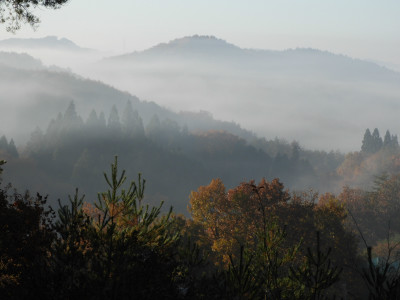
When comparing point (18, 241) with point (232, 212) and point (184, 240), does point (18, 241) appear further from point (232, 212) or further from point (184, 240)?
point (232, 212)

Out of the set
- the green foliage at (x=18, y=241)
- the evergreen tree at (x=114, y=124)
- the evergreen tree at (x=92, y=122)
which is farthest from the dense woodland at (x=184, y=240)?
the evergreen tree at (x=114, y=124)

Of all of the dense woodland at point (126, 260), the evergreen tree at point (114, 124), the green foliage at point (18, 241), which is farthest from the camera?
the evergreen tree at point (114, 124)

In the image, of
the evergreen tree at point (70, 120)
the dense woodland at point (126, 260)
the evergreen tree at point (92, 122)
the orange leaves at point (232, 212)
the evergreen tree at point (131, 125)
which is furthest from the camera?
the evergreen tree at point (131, 125)

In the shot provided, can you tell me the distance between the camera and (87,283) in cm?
1118

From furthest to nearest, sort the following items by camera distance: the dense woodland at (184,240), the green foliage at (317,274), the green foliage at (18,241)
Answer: the green foliage at (18,241)
the dense woodland at (184,240)
the green foliage at (317,274)

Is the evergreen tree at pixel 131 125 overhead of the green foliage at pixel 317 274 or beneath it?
overhead

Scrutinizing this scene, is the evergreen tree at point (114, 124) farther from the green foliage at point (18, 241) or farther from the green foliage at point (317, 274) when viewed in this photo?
the green foliage at point (317, 274)

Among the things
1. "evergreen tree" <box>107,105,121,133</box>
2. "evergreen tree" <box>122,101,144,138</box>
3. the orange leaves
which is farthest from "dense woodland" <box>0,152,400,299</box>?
"evergreen tree" <box>122,101,144,138</box>

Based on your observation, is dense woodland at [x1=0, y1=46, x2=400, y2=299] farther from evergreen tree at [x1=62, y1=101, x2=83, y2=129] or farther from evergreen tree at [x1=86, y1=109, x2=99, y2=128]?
evergreen tree at [x1=86, y1=109, x2=99, y2=128]

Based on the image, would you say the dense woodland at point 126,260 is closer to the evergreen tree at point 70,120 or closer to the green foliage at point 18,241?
the green foliage at point 18,241

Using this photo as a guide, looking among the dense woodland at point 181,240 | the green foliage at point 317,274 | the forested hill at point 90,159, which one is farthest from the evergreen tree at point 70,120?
the green foliage at point 317,274

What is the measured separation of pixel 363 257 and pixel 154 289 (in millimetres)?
55928

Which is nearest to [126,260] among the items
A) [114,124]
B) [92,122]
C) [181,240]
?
[181,240]

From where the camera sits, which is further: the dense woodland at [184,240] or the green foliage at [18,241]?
the green foliage at [18,241]
